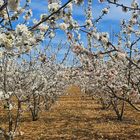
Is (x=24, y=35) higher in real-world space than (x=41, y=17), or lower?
lower

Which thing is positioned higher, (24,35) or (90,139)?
(24,35)

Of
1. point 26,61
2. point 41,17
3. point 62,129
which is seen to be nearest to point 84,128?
point 62,129

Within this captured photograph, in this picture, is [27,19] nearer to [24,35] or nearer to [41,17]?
[41,17]

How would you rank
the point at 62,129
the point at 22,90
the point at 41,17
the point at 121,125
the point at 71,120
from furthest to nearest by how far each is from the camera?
the point at 71,120
the point at 121,125
the point at 62,129
the point at 22,90
the point at 41,17

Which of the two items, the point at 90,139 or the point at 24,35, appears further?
the point at 90,139

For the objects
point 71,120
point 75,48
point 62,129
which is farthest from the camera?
point 71,120

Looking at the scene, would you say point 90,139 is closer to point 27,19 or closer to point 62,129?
point 62,129

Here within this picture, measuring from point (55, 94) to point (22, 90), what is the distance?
13.7 m

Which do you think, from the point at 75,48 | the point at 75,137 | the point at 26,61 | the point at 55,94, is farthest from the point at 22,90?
the point at 55,94

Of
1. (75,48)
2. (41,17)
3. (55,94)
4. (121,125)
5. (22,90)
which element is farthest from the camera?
(55,94)

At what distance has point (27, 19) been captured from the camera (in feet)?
24.0

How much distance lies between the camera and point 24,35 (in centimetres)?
463

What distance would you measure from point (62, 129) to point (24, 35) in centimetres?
1382

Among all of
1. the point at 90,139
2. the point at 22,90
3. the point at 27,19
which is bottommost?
the point at 90,139
